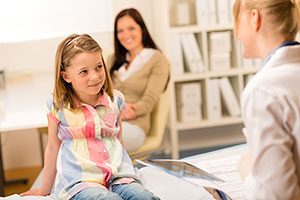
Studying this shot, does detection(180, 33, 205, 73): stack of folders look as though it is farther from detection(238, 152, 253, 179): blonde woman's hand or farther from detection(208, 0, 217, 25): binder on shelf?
detection(238, 152, 253, 179): blonde woman's hand

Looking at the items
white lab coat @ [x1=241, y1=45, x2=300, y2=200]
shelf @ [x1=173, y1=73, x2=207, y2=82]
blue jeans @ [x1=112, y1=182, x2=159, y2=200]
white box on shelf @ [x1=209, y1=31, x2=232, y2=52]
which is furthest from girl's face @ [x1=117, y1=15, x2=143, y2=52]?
white lab coat @ [x1=241, y1=45, x2=300, y2=200]

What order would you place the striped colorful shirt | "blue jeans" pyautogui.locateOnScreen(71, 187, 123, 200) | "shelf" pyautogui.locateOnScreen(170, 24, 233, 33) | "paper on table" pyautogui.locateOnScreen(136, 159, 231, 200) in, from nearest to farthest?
"paper on table" pyautogui.locateOnScreen(136, 159, 231, 200) < "blue jeans" pyautogui.locateOnScreen(71, 187, 123, 200) < the striped colorful shirt < "shelf" pyautogui.locateOnScreen(170, 24, 233, 33)

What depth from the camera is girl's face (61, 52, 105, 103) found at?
1.77 meters

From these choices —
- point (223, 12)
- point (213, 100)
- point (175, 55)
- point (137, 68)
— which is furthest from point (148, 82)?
point (223, 12)

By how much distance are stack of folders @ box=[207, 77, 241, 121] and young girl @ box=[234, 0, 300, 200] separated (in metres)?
2.36

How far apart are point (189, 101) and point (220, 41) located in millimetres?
474

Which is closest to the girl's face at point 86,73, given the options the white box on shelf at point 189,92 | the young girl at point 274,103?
the young girl at point 274,103

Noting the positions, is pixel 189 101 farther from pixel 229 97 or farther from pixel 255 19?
pixel 255 19

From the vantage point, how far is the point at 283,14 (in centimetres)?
122

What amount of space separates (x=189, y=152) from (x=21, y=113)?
1.48 metres

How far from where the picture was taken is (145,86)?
3.00 m

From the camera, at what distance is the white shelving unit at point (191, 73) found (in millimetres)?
3496

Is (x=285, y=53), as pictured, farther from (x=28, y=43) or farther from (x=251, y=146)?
(x=28, y=43)

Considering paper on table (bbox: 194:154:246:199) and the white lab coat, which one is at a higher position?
the white lab coat
